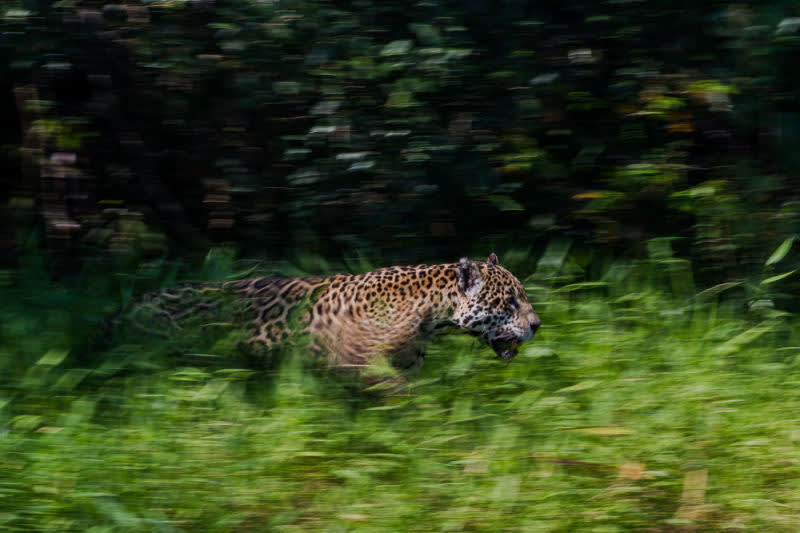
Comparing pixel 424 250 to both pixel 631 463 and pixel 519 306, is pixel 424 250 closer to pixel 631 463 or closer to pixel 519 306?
pixel 519 306

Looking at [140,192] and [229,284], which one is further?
[140,192]

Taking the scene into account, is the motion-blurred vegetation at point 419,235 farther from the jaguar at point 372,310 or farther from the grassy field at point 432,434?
the jaguar at point 372,310

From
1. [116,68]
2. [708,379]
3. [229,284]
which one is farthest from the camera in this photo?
[116,68]

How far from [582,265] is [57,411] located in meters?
3.40

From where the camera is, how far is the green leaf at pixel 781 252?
5.93 meters

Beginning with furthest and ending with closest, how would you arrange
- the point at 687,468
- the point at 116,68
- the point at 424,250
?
the point at 424,250
the point at 116,68
the point at 687,468

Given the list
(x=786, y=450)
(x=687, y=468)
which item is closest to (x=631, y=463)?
(x=687, y=468)

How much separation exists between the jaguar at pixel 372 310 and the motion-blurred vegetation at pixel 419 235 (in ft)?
0.52

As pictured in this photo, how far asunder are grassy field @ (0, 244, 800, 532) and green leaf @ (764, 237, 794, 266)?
1.05 ft

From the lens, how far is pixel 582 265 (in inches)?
254

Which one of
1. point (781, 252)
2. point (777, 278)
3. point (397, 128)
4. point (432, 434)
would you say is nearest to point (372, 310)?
point (432, 434)

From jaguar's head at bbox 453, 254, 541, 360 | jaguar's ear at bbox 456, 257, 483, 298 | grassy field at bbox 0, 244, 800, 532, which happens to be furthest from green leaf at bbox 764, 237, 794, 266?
jaguar's ear at bbox 456, 257, 483, 298

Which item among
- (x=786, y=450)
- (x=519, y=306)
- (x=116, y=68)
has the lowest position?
(x=786, y=450)

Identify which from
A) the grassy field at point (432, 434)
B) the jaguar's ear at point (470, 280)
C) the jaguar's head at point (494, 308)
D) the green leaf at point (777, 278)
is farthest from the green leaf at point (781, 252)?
the jaguar's ear at point (470, 280)
